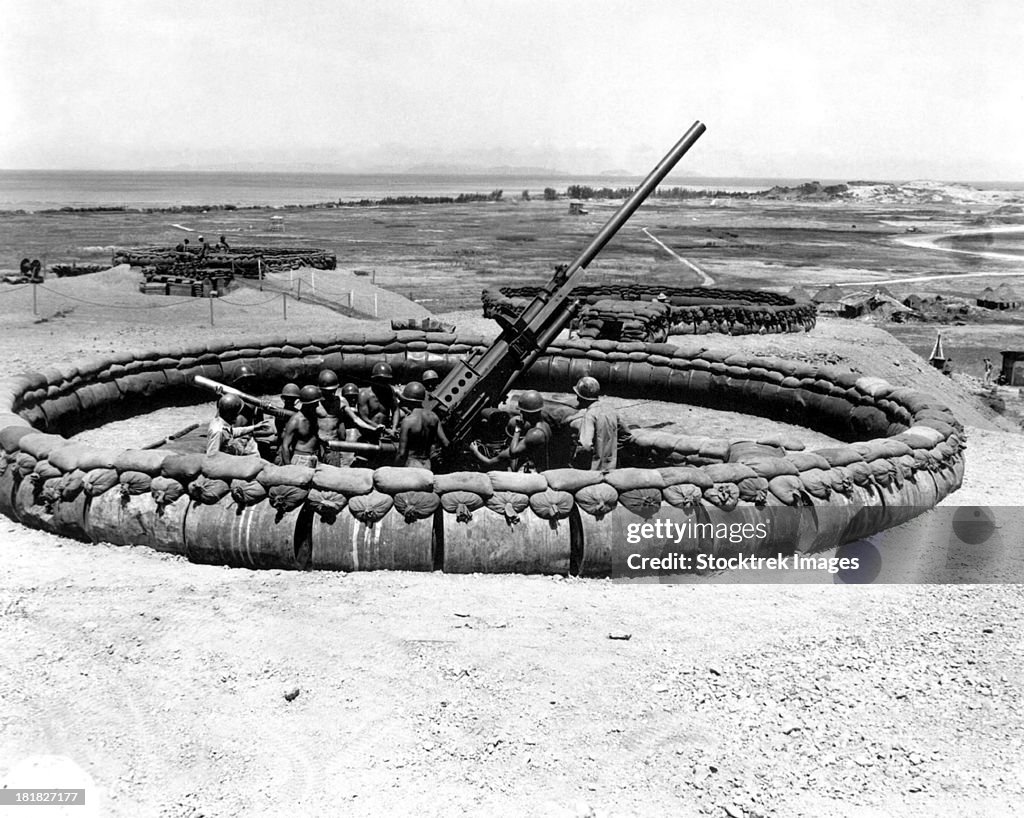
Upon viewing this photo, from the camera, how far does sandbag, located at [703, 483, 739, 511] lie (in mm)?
7309

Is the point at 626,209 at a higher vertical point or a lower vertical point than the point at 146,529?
higher

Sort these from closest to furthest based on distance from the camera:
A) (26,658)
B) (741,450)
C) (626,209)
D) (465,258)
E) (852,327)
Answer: (26,658), (741,450), (626,209), (852,327), (465,258)

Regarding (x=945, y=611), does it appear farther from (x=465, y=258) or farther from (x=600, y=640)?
(x=465, y=258)

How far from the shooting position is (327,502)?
22.9 feet

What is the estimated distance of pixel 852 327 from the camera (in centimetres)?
2622

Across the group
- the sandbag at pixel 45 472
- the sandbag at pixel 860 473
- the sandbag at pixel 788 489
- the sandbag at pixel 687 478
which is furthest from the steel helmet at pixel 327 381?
the sandbag at pixel 860 473

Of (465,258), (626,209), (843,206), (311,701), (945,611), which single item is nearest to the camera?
(311,701)

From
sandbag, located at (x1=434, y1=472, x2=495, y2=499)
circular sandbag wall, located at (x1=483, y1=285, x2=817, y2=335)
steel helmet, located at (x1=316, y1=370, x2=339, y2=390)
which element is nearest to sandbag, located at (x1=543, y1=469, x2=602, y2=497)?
sandbag, located at (x1=434, y1=472, x2=495, y2=499)

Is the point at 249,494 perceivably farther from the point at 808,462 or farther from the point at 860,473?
the point at 860,473

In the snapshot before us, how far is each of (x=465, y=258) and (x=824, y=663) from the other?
4089cm

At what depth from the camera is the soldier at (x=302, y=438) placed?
28.9 feet

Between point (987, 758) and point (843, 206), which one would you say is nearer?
point (987, 758)

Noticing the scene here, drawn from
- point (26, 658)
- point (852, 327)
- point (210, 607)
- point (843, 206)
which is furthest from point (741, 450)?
point (843, 206)

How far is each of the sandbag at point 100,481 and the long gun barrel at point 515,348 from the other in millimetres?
2993
